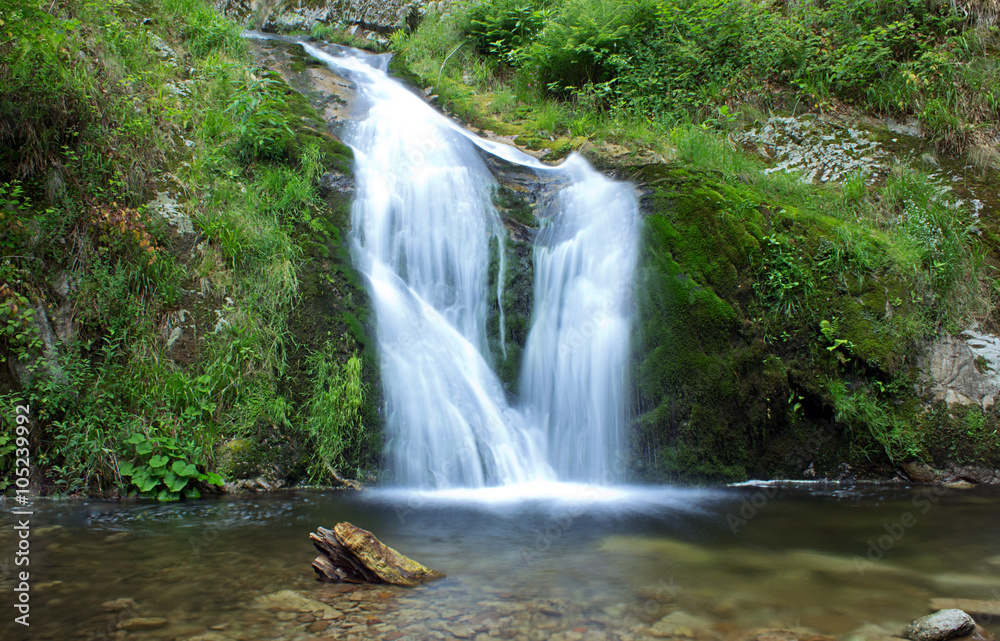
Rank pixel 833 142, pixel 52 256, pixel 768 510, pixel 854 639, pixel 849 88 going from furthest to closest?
1. pixel 849 88
2. pixel 833 142
3. pixel 52 256
4. pixel 768 510
5. pixel 854 639

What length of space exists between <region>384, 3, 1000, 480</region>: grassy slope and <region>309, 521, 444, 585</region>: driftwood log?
9.56ft

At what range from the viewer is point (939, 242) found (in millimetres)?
6004

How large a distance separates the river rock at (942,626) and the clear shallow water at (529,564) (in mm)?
179

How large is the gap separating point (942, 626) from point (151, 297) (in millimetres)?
5697

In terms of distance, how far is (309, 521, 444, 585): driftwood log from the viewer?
2699 millimetres

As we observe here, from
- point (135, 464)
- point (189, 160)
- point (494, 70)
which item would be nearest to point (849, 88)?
point (494, 70)

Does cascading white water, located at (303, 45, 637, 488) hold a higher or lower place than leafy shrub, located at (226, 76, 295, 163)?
lower

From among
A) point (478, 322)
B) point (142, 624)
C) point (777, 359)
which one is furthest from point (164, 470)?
point (777, 359)

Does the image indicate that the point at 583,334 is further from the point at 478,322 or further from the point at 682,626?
the point at 682,626

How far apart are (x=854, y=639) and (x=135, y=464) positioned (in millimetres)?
4785

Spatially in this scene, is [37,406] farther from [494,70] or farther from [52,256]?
[494,70]

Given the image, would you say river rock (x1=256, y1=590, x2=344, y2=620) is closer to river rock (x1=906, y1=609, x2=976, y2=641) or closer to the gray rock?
river rock (x1=906, y1=609, x2=976, y2=641)

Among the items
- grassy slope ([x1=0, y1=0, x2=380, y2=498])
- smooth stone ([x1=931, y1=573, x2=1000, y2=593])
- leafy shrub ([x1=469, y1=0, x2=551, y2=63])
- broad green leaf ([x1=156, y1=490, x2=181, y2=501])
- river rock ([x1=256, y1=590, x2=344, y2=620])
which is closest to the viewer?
river rock ([x1=256, y1=590, x2=344, y2=620])

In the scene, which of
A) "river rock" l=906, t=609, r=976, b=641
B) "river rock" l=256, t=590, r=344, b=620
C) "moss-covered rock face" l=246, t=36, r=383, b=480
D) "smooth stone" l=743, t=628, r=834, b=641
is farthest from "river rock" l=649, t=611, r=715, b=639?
"moss-covered rock face" l=246, t=36, r=383, b=480
